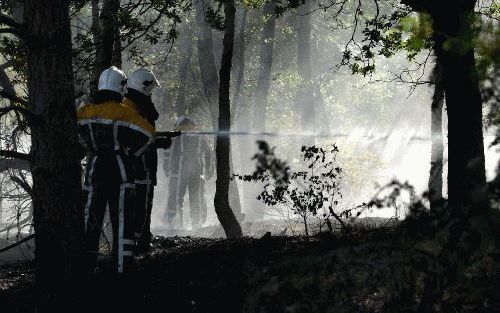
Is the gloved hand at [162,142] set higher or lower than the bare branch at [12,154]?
higher

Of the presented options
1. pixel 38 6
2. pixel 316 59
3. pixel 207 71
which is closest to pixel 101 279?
pixel 38 6

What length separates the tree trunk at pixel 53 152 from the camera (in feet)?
16.6

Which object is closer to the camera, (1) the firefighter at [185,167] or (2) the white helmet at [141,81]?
(2) the white helmet at [141,81]

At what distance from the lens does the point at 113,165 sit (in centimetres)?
669

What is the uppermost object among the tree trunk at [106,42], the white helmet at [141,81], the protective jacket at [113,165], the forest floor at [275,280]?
the tree trunk at [106,42]

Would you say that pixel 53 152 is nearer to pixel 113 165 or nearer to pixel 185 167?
pixel 113 165

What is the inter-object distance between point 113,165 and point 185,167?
30.3ft

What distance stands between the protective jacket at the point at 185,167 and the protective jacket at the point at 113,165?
338 inches

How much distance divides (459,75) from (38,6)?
3.83 metres

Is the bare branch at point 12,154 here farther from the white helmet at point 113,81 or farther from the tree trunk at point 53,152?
the white helmet at point 113,81

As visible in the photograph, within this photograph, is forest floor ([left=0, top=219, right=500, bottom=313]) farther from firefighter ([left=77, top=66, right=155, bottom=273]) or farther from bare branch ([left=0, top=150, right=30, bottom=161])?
bare branch ([left=0, top=150, right=30, bottom=161])

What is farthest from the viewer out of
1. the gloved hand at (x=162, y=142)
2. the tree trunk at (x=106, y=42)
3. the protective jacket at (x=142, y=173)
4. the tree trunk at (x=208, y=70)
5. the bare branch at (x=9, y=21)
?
the tree trunk at (x=208, y=70)

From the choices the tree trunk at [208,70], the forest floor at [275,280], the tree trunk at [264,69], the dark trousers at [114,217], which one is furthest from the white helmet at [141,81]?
the tree trunk at [264,69]

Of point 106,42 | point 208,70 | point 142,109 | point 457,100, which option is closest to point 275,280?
point 457,100
